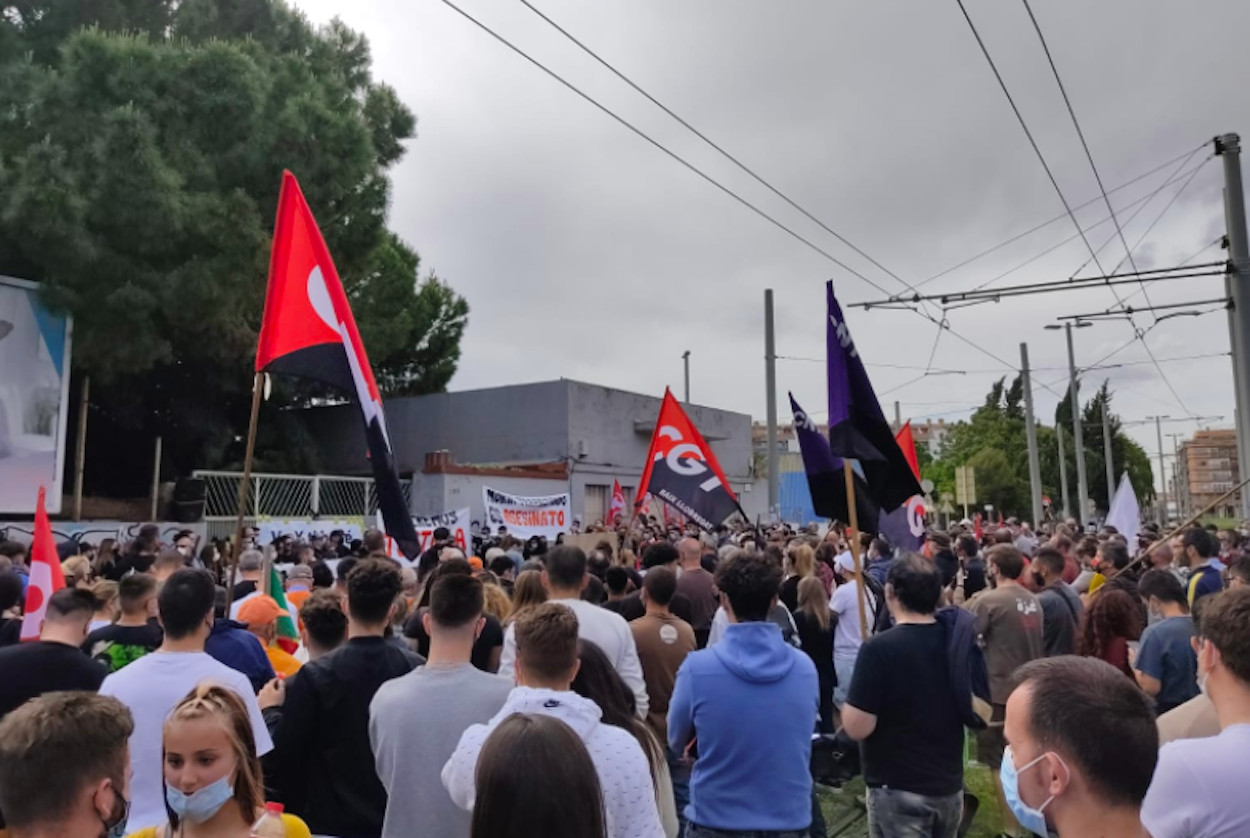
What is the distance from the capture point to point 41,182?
19156 mm

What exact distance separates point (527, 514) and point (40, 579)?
14112mm

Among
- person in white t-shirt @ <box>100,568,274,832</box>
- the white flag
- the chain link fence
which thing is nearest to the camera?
person in white t-shirt @ <box>100,568,274,832</box>

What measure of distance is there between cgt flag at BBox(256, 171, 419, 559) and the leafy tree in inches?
620

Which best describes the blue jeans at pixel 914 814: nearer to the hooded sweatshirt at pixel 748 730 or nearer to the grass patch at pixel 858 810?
the hooded sweatshirt at pixel 748 730

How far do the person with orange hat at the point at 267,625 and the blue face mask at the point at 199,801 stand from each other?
8.79ft

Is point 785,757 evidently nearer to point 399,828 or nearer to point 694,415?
point 399,828

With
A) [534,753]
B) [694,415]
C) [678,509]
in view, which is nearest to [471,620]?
[534,753]

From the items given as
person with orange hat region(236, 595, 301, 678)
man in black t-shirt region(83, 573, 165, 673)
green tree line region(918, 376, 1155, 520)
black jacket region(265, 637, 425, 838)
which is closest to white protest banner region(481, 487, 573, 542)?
person with orange hat region(236, 595, 301, 678)

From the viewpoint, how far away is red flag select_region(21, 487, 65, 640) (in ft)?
17.7

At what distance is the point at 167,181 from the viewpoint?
64.7 ft

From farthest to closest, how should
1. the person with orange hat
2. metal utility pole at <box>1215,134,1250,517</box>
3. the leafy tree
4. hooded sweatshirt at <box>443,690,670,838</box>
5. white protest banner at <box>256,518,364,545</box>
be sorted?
the leafy tree → white protest banner at <box>256,518,364,545</box> → metal utility pole at <box>1215,134,1250,517</box> → the person with orange hat → hooded sweatshirt at <box>443,690,670,838</box>

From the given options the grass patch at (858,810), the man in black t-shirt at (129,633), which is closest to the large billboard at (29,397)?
the man in black t-shirt at (129,633)

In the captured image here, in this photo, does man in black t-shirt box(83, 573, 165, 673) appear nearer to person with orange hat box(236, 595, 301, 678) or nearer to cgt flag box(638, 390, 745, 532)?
person with orange hat box(236, 595, 301, 678)

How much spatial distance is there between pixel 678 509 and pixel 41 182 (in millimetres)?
15363
